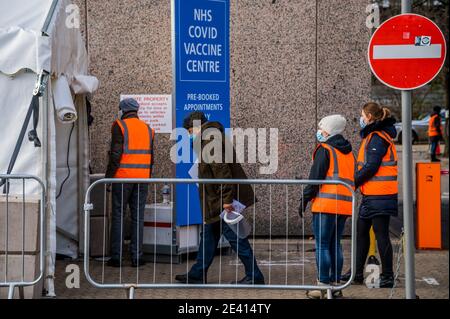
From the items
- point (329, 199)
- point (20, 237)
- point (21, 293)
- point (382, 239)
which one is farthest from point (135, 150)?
point (382, 239)

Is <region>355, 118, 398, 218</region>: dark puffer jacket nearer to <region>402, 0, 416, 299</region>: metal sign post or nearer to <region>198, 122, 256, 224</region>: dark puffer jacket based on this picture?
<region>198, 122, 256, 224</region>: dark puffer jacket

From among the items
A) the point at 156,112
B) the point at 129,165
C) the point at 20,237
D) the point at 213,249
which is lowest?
the point at 213,249

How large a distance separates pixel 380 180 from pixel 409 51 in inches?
68.7

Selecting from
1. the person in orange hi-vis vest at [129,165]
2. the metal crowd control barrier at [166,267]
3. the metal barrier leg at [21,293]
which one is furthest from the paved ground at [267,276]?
the metal barrier leg at [21,293]

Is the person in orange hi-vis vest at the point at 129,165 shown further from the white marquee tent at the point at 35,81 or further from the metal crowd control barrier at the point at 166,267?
the white marquee tent at the point at 35,81

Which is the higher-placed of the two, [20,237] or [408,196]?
[408,196]

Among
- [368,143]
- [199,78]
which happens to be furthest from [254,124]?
[368,143]

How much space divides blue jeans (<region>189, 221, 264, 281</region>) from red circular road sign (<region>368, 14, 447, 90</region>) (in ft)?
6.98

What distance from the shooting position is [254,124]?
34.5 feet

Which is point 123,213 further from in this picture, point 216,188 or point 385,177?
point 385,177

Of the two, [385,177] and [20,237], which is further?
[385,177]

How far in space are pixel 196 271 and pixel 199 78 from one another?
2169mm

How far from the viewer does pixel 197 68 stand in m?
8.83
